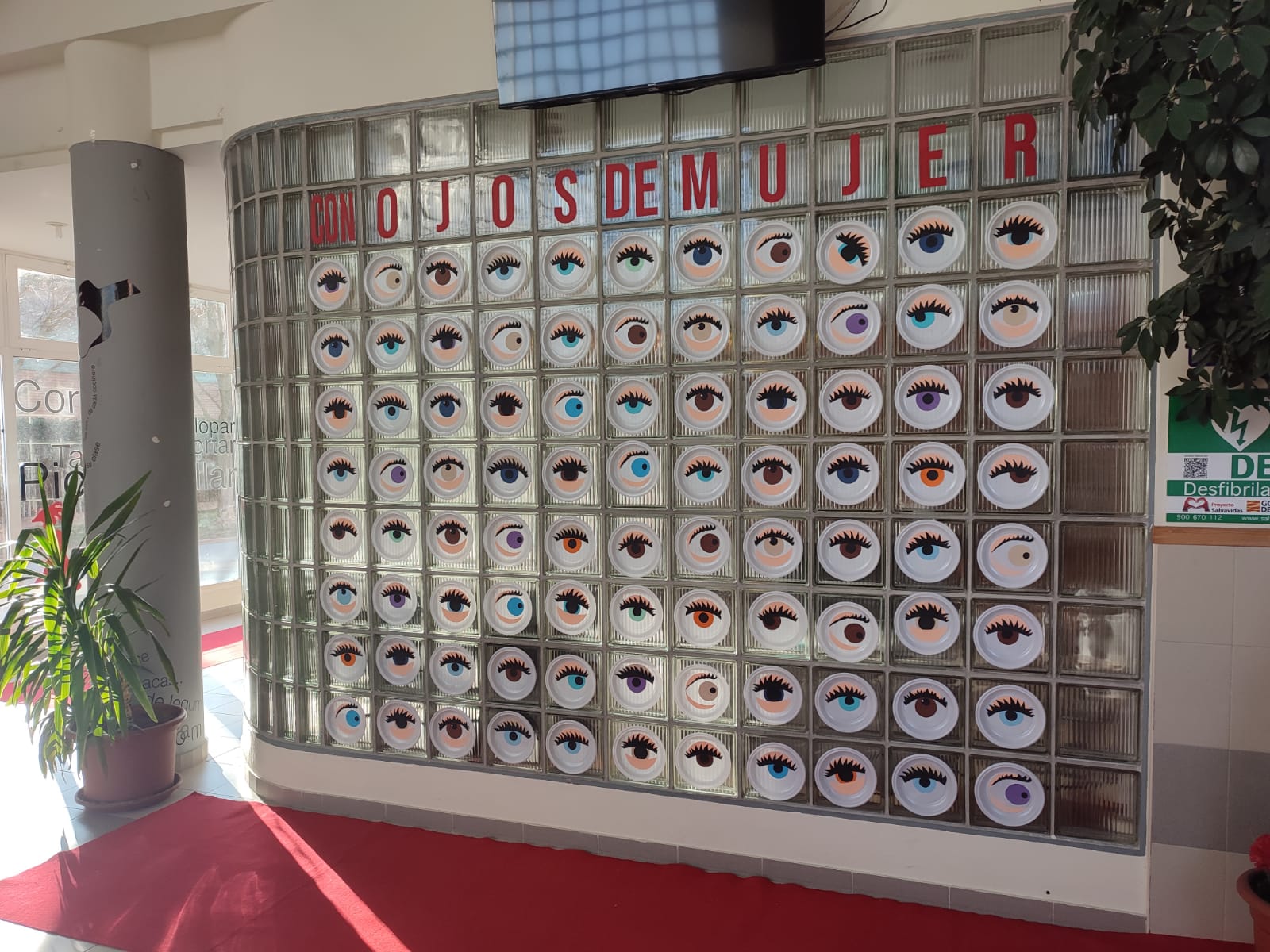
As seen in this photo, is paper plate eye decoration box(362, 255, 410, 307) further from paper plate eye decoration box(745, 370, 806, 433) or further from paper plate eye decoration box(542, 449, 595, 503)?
paper plate eye decoration box(745, 370, 806, 433)

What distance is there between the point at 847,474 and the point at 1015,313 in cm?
68

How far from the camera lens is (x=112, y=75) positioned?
11.7 feet

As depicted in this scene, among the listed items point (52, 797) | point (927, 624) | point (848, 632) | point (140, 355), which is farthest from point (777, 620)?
point (52, 797)

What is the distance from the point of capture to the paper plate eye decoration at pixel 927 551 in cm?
249

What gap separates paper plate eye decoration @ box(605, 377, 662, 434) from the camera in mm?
2752

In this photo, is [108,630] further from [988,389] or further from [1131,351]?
[1131,351]

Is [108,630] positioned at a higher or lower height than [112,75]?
lower

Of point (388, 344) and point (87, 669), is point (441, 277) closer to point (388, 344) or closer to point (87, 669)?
point (388, 344)

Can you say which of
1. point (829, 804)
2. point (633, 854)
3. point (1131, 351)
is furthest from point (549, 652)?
point (1131, 351)

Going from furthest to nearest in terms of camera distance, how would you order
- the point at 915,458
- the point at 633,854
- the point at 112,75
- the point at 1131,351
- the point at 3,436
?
the point at 3,436
the point at 112,75
the point at 633,854
the point at 915,458
the point at 1131,351

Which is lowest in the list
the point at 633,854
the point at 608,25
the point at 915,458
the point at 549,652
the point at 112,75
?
the point at 633,854

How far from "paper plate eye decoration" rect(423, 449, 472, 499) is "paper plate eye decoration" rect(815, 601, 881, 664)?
1.36 m

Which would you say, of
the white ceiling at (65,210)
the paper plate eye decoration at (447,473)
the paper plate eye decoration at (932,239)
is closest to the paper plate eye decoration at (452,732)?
the paper plate eye decoration at (447,473)

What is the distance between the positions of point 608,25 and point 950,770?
258 centimetres
